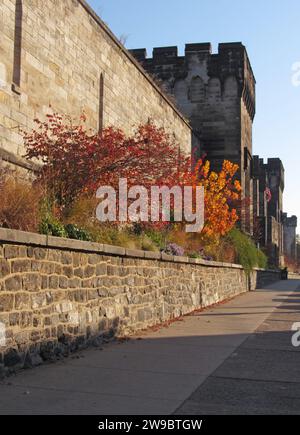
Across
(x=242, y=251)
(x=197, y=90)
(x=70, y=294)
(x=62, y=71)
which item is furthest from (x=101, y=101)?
(x=197, y=90)

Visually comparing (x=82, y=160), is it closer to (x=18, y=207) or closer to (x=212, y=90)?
(x=18, y=207)

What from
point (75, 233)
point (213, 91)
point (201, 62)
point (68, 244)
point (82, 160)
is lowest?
point (68, 244)

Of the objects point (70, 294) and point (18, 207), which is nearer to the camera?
point (18, 207)

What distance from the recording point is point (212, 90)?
3569cm

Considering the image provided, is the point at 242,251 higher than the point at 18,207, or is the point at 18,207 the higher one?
the point at 18,207

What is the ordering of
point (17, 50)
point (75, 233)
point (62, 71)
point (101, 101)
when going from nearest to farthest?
1. point (75, 233)
2. point (17, 50)
3. point (62, 71)
4. point (101, 101)

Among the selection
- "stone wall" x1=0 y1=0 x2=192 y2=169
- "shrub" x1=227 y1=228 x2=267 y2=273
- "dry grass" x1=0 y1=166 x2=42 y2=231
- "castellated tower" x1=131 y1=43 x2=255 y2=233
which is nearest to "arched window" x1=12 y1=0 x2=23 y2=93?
"stone wall" x1=0 y1=0 x2=192 y2=169

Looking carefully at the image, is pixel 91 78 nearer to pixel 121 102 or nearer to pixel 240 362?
pixel 121 102

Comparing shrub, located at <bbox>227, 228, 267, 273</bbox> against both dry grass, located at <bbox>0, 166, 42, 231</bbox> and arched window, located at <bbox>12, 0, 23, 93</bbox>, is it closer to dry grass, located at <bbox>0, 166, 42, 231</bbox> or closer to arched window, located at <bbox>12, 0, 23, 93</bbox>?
arched window, located at <bbox>12, 0, 23, 93</bbox>

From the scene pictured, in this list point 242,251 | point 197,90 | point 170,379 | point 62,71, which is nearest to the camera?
point 170,379

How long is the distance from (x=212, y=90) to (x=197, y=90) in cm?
90

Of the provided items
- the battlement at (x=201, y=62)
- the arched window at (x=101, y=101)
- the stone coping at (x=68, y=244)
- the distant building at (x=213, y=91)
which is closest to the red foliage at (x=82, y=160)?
the stone coping at (x=68, y=244)

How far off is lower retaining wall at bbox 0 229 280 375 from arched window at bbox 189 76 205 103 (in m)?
23.8
